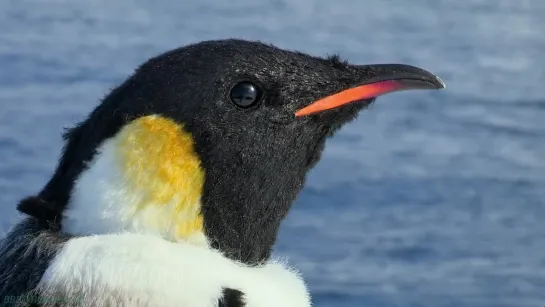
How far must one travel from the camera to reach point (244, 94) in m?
3.82

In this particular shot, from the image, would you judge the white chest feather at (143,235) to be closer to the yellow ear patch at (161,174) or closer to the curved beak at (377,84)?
the yellow ear patch at (161,174)

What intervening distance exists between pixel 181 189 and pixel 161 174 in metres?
0.07

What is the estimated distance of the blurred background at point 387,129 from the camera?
6.99m

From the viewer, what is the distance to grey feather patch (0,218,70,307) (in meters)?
3.46

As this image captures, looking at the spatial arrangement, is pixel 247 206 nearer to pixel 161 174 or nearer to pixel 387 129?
pixel 161 174

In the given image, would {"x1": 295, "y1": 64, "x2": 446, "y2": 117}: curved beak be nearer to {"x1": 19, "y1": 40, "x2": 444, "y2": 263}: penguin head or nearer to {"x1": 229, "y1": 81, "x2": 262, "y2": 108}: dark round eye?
{"x1": 19, "y1": 40, "x2": 444, "y2": 263}: penguin head

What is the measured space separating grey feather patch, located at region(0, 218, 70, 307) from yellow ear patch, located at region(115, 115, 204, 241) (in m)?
0.23

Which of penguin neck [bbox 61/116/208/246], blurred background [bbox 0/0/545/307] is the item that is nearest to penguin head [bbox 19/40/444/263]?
penguin neck [bbox 61/116/208/246]

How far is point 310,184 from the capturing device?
25.4ft

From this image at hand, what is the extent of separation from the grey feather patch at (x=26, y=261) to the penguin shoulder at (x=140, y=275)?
0.03 meters

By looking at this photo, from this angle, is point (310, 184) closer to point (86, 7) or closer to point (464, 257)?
point (464, 257)

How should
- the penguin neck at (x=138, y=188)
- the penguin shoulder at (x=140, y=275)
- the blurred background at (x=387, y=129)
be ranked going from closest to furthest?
the penguin shoulder at (x=140, y=275) < the penguin neck at (x=138, y=188) < the blurred background at (x=387, y=129)

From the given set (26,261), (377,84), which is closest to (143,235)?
(26,261)

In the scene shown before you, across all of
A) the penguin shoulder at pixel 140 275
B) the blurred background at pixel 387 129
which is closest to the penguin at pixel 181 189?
the penguin shoulder at pixel 140 275
